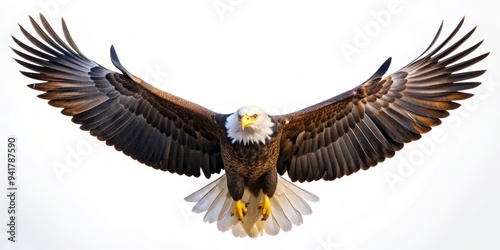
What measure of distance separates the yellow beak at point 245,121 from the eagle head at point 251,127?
0.11ft

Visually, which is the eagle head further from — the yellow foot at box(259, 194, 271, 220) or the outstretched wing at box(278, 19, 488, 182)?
the yellow foot at box(259, 194, 271, 220)

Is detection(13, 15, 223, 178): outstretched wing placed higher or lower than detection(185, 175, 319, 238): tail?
higher

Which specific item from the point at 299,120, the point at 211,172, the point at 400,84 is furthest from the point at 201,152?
the point at 400,84

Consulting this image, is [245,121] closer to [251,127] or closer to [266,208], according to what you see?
[251,127]

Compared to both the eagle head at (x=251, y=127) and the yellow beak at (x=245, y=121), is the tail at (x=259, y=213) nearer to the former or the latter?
the eagle head at (x=251, y=127)

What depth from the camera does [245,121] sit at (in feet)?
37.9

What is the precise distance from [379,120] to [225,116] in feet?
4.72

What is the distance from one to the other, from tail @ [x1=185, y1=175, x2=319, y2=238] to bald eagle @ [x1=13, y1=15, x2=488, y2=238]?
0.24 metres

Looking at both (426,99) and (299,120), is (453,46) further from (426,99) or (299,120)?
(299,120)

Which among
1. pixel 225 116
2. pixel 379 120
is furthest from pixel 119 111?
pixel 379 120

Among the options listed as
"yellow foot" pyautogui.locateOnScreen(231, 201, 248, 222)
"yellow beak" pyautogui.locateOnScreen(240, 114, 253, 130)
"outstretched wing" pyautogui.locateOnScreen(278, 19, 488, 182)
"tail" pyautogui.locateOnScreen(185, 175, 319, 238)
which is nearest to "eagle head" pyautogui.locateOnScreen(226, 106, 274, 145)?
"yellow beak" pyautogui.locateOnScreen(240, 114, 253, 130)

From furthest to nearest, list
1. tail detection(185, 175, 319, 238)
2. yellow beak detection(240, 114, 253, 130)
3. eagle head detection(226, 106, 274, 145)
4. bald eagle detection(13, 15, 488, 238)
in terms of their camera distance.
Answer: tail detection(185, 175, 319, 238)
bald eagle detection(13, 15, 488, 238)
eagle head detection(226, 106, 274, 145)
yellow beak detection(240, 114, 253, 130)

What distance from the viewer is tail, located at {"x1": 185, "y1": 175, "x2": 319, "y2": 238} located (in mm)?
12961

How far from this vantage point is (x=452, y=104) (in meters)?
12.3
